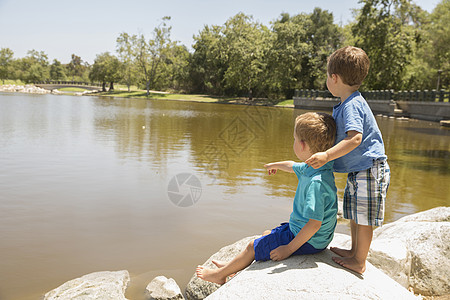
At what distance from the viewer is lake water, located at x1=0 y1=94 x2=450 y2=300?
14.1ft

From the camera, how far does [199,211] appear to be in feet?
20.0

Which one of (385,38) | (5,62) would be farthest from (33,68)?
Result: (385,38)

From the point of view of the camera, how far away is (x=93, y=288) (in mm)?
3555

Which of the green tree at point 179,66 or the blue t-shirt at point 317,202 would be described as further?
the green tree at point 179,66

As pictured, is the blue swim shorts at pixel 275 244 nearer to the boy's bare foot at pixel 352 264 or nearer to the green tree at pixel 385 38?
the boy's bare foot at pixel 352 264

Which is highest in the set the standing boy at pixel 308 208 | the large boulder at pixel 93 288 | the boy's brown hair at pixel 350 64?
the boy's brown hair at pixel 350 64

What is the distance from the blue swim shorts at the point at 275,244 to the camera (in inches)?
105

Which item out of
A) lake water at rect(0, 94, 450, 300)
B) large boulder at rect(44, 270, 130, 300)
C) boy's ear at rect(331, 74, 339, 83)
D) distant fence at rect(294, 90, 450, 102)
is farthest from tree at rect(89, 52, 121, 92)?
boy's ear at rect(331, 74, 339, 83)

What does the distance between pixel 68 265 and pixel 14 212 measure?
2037 mm

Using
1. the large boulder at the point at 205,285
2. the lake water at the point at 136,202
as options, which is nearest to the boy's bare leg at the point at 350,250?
the large boulder at the point at 205,285

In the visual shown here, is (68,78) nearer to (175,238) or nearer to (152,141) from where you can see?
(152,141)

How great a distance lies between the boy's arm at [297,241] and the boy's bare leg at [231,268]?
203 millimetres

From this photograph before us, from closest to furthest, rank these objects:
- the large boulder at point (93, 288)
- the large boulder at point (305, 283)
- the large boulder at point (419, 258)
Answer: the large boulder at point (305, 283) → the large boulder at point (419, 258) → the large boulder at point (93, 288)

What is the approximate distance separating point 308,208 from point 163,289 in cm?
186
